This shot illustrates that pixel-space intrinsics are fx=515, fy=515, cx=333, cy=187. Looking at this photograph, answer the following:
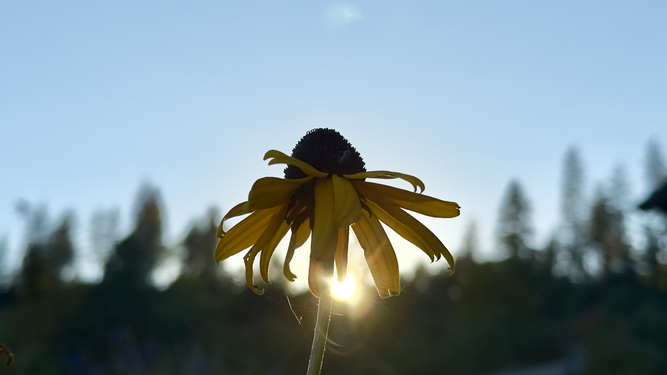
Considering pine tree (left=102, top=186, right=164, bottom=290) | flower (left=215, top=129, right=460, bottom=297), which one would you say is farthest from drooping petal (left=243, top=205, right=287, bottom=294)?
pine tree (left=102, top=186, right=164, bottom=290)

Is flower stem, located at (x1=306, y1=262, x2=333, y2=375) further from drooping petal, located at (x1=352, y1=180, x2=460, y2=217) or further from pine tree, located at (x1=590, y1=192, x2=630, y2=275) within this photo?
pine tree, located at (x1=590, y1=192, x2=630, y2=275)

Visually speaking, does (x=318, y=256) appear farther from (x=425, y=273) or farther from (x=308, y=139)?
(x=425, y=273)

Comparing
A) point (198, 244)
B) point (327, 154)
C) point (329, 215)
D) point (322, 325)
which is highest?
point (198, 244)

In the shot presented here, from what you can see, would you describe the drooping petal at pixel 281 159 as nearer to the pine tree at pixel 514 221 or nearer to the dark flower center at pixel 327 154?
the dark flower center at pixel 327 154

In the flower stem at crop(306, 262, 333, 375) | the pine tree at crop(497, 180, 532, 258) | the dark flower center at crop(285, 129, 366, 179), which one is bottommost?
the flower stem at crop(306, 262, 333, 375)

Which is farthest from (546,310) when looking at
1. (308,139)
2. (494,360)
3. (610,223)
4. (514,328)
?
(308,139)

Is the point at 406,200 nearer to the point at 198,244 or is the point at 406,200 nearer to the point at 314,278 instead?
the point at 314,278

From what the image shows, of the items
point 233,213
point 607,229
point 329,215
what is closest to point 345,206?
point 329,215
